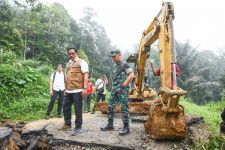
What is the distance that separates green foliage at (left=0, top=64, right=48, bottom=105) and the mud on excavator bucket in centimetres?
668

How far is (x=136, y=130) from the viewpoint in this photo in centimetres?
679

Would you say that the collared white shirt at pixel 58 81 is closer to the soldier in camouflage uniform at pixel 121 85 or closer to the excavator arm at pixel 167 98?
the soldier in camouflage uniform at pixel 121 85

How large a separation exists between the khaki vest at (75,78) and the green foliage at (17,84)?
5.26 m

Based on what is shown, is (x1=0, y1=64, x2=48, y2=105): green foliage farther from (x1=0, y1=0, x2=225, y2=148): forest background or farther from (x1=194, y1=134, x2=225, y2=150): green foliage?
(x1=194, y1=134, x2=225, y2=150): green foliage

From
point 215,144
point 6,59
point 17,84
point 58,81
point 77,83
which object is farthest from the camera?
point 6,59

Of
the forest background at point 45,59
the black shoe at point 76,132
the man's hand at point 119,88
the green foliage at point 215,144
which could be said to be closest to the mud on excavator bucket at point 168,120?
the man's hand at point 119,88

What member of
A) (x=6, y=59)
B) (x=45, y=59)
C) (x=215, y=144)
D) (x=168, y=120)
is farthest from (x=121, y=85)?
(x=45, y=59)

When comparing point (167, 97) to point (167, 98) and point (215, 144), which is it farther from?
point (215, 144)

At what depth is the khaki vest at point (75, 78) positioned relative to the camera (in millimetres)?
6359

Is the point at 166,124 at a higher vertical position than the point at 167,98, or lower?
lower

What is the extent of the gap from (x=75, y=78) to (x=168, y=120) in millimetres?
2089

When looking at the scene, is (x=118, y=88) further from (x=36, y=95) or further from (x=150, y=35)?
(x=36, y=95)

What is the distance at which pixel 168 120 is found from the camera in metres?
5.83

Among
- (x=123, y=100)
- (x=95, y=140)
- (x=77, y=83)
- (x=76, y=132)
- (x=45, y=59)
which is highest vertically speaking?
(x=45, y=59)
